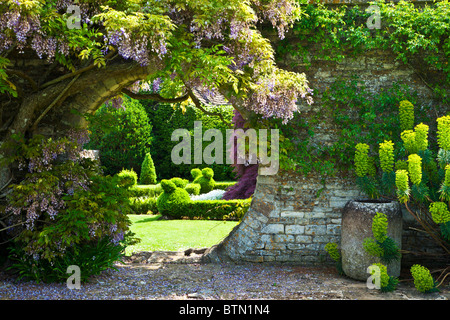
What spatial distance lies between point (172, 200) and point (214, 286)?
18.2 feet

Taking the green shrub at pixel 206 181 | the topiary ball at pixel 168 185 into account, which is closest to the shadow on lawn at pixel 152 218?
the topiary ball at pixel 168 185

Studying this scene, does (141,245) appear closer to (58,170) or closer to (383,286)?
(58,170)

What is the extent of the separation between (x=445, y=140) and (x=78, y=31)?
155 inches

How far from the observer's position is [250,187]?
9695 millimetres

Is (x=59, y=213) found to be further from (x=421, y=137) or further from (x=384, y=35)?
(x=384, y=35)

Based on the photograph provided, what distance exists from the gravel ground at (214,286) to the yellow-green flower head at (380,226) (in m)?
0.58

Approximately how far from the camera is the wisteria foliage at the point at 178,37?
4.25 m

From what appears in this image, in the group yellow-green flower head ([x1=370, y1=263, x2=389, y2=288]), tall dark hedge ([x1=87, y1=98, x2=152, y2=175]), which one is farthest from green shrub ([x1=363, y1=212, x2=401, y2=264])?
tall dark hedge ([x1=87, y1=98, x2=152, y2=175])

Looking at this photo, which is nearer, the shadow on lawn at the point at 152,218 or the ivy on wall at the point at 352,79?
the ivy on wall at the point at 352,79

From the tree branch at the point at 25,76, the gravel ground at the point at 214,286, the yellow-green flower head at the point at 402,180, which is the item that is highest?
the tree branch at the point at 25,76

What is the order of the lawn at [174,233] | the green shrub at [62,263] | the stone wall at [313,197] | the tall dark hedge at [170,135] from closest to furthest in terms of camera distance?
the green shrub at [62,263]
the stone wall at [313,197]
the lawn at [174,233]
the tall dark hedge at [170,135]

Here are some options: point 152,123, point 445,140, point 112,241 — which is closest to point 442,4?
point 445,140

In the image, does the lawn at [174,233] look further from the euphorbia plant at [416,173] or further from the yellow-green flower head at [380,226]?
the yellow-green flower head at [380,226]

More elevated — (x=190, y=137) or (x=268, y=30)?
(x=268, y=30)
